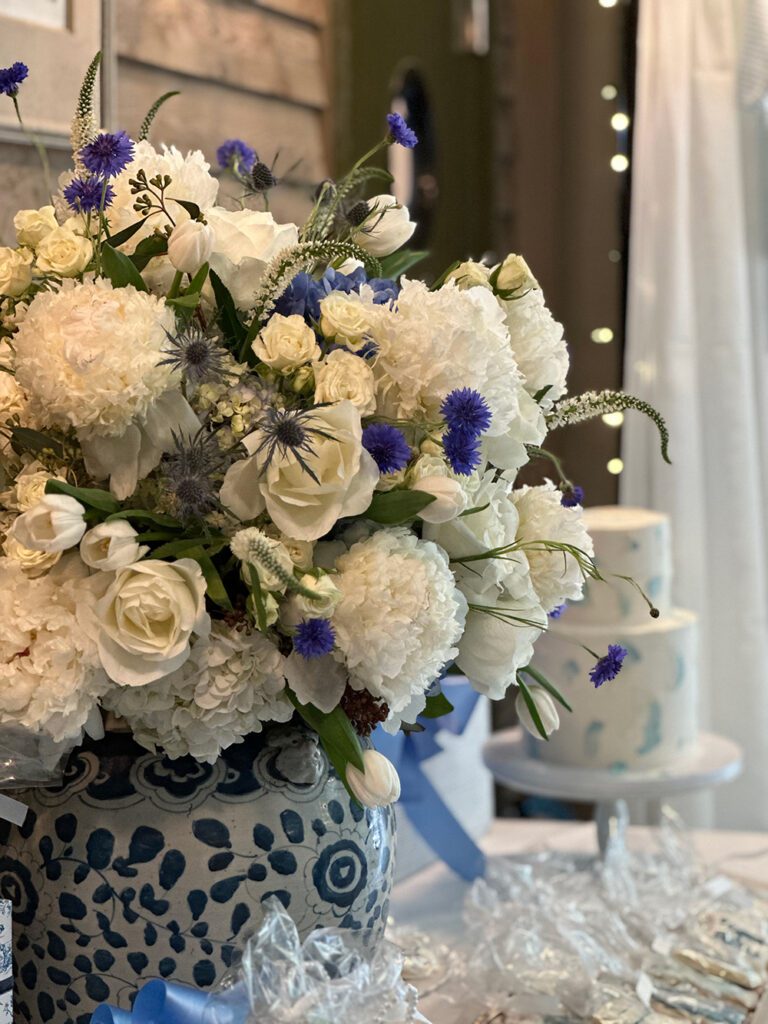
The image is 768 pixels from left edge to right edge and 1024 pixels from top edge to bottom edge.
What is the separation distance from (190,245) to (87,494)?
6.1 inches

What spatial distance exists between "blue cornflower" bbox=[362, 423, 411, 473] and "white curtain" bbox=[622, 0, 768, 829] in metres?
1.48

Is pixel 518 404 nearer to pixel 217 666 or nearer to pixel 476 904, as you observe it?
pixel 217 666

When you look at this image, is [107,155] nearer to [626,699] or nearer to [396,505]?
[396,505]

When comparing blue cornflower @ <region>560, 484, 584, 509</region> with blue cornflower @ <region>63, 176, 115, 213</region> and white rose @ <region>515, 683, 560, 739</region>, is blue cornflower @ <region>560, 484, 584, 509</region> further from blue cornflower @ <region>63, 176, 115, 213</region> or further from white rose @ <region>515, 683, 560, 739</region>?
blue cornflower @ <region>63, 176, 115, 213</region>

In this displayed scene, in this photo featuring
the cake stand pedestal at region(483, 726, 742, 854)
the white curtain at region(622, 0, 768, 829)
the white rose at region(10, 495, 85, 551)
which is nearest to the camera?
the white rose at region(10, 495, 85, 551)

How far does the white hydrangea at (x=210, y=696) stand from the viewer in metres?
0.74

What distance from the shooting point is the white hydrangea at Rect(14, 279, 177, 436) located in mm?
685

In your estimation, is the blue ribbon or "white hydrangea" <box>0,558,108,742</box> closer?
"white hydrangea" <box>0,558,108,742</box>

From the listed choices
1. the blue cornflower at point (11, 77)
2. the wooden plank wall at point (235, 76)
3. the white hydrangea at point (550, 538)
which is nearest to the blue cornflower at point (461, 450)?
the white hydrangea at point (550, 538)

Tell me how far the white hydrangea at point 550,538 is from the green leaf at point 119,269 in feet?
0.93

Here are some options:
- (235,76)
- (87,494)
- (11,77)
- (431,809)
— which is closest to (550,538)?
(87,494)

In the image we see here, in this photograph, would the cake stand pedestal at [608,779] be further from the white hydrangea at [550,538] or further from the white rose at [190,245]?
the white rose at [190,245]

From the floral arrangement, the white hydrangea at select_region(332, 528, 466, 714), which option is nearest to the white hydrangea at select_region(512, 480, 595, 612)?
the floral arrangement

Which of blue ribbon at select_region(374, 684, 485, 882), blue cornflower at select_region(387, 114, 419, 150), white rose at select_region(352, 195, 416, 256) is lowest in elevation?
blue ribbon at select_region(374, 684, 485, 882)
